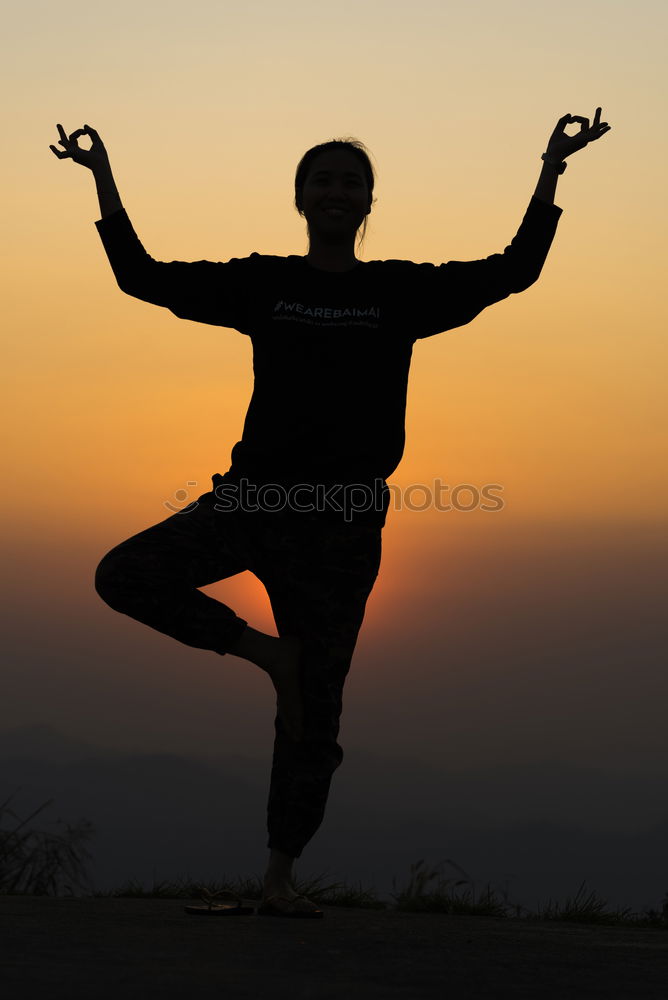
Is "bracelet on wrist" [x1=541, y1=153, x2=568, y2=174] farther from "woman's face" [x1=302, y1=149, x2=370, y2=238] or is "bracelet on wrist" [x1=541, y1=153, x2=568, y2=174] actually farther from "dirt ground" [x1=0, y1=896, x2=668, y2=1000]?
"dirt ground" [x1=0, y1=896, x2=668, y2=1000]

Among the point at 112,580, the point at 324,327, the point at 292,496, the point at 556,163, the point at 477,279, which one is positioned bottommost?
the point at 112,580

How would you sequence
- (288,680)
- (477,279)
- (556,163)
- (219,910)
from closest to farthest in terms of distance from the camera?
(219,910)
(288,680)
(477,279)
(556,163)

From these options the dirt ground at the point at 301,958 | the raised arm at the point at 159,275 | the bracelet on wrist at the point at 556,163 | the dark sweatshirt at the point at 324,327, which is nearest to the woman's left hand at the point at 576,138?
the bracelet on wrist at the point at 556,163

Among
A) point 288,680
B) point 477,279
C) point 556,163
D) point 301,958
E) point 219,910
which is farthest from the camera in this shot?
point 556,163

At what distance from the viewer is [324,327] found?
436 cm

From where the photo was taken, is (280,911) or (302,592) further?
(302,592)

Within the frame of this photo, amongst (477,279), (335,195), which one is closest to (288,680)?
(477,279)

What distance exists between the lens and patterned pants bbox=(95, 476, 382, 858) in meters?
4.25

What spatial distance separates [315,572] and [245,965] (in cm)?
160

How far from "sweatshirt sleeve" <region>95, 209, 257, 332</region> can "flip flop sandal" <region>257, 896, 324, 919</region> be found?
1987 millimetres

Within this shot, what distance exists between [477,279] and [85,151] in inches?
58.2

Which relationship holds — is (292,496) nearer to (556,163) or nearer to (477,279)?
(477,279)

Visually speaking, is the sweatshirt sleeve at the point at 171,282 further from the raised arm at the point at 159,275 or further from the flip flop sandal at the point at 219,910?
the flip flop sandal at the point at 219,910

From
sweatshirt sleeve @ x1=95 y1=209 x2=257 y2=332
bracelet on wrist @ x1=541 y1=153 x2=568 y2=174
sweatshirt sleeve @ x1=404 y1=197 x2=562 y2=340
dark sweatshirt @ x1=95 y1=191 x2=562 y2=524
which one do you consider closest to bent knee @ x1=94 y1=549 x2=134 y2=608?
dark sweatshirt @ x1=95 y1=191 x2=562 y2=524
